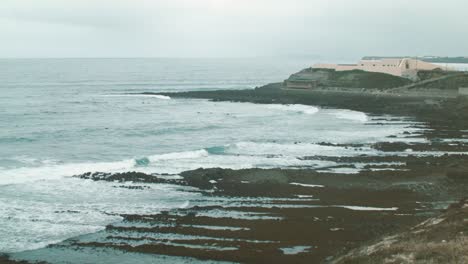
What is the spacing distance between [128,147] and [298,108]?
33.9 m

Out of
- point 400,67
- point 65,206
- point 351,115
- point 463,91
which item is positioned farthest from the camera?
point 400,67

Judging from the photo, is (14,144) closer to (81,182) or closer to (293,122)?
(81,182)

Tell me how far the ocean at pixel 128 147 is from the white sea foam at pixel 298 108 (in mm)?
131

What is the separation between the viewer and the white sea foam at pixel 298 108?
6788 cm

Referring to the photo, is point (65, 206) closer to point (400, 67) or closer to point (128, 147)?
point (128, 147)

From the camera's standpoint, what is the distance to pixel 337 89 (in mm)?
87000

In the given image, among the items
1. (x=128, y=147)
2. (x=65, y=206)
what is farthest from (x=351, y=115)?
(x=65, y=206)

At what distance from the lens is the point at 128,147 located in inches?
1655

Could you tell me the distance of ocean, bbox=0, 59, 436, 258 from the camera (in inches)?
949

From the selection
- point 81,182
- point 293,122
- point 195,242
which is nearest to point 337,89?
point 293,122

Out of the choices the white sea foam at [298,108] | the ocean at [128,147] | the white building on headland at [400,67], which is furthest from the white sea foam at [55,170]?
the white building on headland at [400,67]

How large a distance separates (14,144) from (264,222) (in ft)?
87.9

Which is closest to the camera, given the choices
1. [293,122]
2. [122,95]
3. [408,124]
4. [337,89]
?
[408,124]

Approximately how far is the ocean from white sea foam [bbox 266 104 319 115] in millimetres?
131
